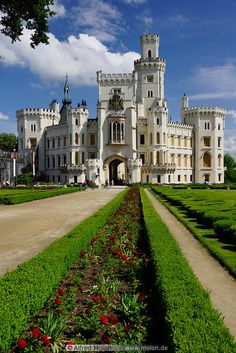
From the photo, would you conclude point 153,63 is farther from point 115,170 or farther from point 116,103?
point 115,170

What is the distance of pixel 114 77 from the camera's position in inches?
3036

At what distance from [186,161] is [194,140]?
219 inches

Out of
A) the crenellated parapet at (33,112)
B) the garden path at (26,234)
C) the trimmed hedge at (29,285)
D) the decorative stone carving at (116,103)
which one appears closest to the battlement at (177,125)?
the decorative stone carving at (116,103)

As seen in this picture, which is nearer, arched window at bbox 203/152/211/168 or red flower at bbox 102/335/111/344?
red flower at bbox 102/335/111/344

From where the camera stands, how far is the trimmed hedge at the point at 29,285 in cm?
534

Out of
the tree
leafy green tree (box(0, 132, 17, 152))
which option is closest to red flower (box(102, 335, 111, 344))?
the tree

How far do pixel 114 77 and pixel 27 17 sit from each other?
2359 inches

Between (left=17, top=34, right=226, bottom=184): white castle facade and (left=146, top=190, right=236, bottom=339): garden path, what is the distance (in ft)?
194

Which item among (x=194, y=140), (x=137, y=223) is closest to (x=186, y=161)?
(x=194, y=140)

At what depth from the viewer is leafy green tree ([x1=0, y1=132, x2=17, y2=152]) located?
107m

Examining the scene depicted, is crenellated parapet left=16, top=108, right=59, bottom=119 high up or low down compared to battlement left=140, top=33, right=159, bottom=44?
down

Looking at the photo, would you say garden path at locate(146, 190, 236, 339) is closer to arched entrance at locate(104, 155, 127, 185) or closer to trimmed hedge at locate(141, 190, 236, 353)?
trimmed hedge at locate(141, 190, 236, 353)

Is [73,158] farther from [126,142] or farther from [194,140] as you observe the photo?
[194,140]

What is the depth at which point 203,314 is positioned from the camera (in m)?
5.48
